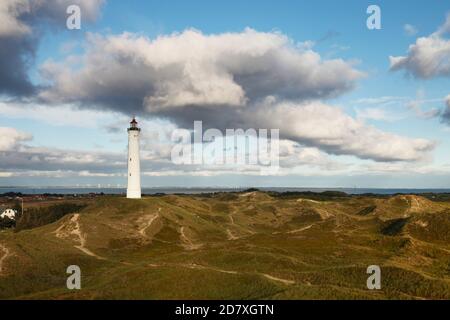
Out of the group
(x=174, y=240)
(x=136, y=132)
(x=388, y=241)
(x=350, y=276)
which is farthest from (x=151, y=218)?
(x=350, y=276)


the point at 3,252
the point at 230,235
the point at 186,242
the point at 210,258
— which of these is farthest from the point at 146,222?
the point at 210,258

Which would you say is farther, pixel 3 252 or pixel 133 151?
pixel 133 151

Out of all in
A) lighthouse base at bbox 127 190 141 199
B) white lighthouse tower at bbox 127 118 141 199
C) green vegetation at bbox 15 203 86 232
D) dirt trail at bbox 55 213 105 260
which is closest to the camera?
dirt trail at bbox 55 213 105 260

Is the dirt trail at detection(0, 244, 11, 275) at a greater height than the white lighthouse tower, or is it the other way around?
the white lighthouse tower

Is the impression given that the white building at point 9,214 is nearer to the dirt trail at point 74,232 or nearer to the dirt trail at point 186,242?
the dirt trail at point 74,232

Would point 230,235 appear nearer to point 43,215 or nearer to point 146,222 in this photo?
point 146,222

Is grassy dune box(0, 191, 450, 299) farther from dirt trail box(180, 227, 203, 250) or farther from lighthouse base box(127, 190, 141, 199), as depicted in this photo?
lighthouse base box(127, 190, 141, 199)

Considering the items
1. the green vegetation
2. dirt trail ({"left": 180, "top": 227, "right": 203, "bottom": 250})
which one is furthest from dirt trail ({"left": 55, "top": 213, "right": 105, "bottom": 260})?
the green vegetation
